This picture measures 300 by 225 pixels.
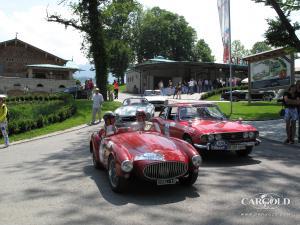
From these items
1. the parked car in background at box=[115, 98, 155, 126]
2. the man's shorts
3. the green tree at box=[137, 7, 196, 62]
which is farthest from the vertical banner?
the green tree at box=[137, 7, 196, 62]

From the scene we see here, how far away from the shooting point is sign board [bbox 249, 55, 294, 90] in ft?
92.7

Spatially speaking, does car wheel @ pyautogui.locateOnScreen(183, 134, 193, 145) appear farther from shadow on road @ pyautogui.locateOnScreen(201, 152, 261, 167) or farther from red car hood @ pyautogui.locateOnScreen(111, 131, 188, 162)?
red car hood @ pyautogui.locateOnScreen(111, 131, 188, 162)

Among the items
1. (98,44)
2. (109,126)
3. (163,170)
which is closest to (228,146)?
(109,126)

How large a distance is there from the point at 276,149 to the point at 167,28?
79396 mm

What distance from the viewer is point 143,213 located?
6.35m

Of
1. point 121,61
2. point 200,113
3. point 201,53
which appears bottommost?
point 200,113

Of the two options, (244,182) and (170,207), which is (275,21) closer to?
(244,182)

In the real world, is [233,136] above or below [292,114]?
below

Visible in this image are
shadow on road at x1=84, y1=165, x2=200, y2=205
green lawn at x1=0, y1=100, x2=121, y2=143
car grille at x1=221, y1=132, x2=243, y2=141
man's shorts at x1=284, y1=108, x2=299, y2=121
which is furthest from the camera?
green lawn at x1=0, y1=100, x2=121, y2=143

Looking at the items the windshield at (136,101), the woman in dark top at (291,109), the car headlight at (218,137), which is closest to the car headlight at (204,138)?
the car headlight at (218,137)

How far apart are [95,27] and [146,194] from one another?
28.7 metres

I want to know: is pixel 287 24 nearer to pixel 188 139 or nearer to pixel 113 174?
pixel 188 139

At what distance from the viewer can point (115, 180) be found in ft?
25.0

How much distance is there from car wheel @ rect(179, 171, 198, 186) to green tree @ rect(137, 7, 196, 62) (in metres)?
82.8
